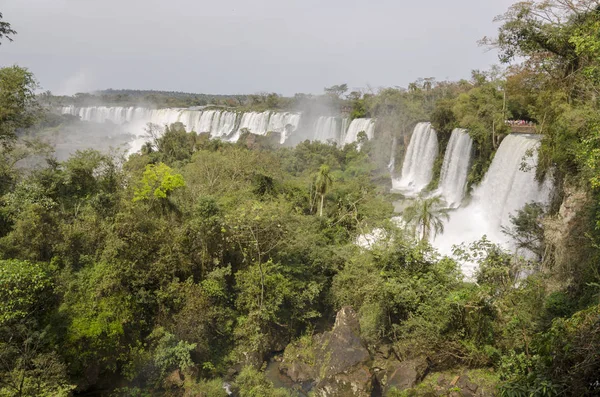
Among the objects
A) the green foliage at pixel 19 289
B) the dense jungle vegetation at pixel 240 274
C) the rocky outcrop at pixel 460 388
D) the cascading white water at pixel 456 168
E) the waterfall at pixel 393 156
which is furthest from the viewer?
the waterfall at pixel 393 156

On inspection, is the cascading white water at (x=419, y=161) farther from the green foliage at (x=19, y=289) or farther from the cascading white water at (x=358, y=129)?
the green foliage at (x=19, y=289)

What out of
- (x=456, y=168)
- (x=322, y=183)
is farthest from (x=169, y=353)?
(x=456, y=168)

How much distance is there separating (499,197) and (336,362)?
1419 cm

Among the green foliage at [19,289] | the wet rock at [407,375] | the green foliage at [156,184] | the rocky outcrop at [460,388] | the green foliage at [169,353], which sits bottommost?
the green foliage at [169,353]

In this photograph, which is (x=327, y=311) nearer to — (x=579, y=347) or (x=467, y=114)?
(x=579, y=347)

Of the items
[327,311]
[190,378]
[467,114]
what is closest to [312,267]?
[327,311]

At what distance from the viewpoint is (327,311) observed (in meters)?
16.1

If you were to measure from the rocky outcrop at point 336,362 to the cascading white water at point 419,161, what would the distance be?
19465mm


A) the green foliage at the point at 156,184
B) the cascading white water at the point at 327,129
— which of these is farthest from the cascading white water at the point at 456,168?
the cascading white water at the point at 327,129

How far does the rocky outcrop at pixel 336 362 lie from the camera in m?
11.5

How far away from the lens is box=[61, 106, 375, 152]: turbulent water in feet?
149

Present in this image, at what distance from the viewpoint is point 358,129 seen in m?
42.9

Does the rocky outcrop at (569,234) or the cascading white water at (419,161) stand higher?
the cascading white water at (419,161)

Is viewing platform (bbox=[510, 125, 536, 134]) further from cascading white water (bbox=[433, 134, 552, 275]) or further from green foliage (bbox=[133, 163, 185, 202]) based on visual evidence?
green foliage (bbox=[133, 163, 185, 202])
